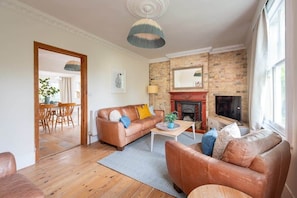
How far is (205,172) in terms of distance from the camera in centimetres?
130

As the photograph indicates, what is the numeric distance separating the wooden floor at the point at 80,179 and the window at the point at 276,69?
2.01 metres

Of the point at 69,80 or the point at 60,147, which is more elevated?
the point at 69,80

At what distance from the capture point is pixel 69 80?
8.55 m

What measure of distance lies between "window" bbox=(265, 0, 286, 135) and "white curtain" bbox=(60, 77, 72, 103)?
29.8ft

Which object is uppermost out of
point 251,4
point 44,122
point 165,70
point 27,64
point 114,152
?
point 251,4

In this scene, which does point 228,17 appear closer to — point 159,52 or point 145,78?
point 159,52

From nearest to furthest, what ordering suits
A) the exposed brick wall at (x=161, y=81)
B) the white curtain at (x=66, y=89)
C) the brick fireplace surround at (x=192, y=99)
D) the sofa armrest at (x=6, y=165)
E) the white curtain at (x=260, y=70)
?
the sofa armrest at (x=6, y=165)
the white curtain at (x=260, y=70)
the brick fireplace surround at (x=192, y=99)
the exposed brick wall at (x=161, y=81)
the white curtain at (x=66, y=89)

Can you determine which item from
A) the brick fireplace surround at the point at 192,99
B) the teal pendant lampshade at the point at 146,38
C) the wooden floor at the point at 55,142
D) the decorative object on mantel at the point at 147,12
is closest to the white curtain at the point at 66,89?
the wooden floor at the point at 55,142

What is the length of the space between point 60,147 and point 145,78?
3.70m

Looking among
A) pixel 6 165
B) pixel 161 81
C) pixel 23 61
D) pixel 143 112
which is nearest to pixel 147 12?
pixel 23 61

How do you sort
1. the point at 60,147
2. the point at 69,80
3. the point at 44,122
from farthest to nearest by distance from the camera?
the point at 69,80 < the point at 44,122 < the point at 60,147

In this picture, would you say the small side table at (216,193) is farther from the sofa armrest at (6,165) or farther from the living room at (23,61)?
the sofa armrest at (6,165)

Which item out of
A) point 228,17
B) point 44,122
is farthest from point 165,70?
point 44,122

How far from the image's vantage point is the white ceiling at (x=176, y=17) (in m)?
2.28
